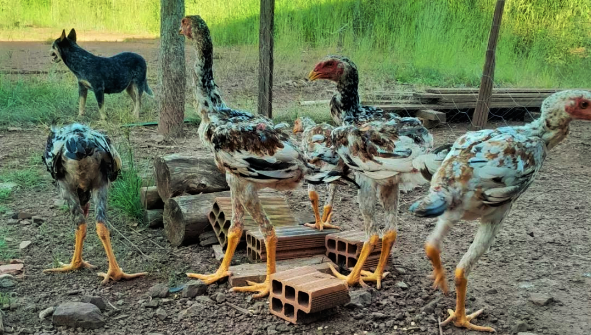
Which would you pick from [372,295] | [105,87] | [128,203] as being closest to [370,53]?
[105,87]

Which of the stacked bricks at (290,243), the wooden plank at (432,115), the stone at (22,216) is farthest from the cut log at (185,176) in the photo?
the wooden plank at (432,115)

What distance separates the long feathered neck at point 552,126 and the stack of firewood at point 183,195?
107 inches

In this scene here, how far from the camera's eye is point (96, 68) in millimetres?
8602

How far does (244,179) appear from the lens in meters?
3.95

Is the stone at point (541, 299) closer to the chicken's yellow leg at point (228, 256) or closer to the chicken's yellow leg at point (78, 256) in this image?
the chicken's yellow leg at point (228, 256)

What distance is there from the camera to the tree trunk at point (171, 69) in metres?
7.55

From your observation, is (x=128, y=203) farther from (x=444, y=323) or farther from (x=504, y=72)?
(x=504, y=72)

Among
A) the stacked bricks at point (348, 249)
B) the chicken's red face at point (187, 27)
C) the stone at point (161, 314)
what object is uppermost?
the chicken's red face at point (187, 27)

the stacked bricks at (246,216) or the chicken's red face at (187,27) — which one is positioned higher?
the chicken's red face at (187,27)

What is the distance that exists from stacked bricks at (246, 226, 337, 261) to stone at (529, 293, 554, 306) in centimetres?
161

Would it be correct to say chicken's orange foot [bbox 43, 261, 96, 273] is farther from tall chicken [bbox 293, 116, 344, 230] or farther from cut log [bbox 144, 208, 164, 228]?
tall chicken [bbox 293, 116, 344, 230]

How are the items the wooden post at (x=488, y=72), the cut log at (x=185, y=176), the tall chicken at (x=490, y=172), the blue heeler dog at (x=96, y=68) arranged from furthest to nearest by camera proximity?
the blue heeler dog at (x=96, y=68) < the wooden post at (x=488, y=72) < the cut log at (x=185, y=176) < the tall chicken at (x=490, y=172)

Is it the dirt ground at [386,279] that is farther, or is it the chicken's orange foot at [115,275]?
the chicken's orange foot at [115,275]

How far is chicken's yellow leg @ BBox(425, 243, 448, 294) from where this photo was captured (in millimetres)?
3342
